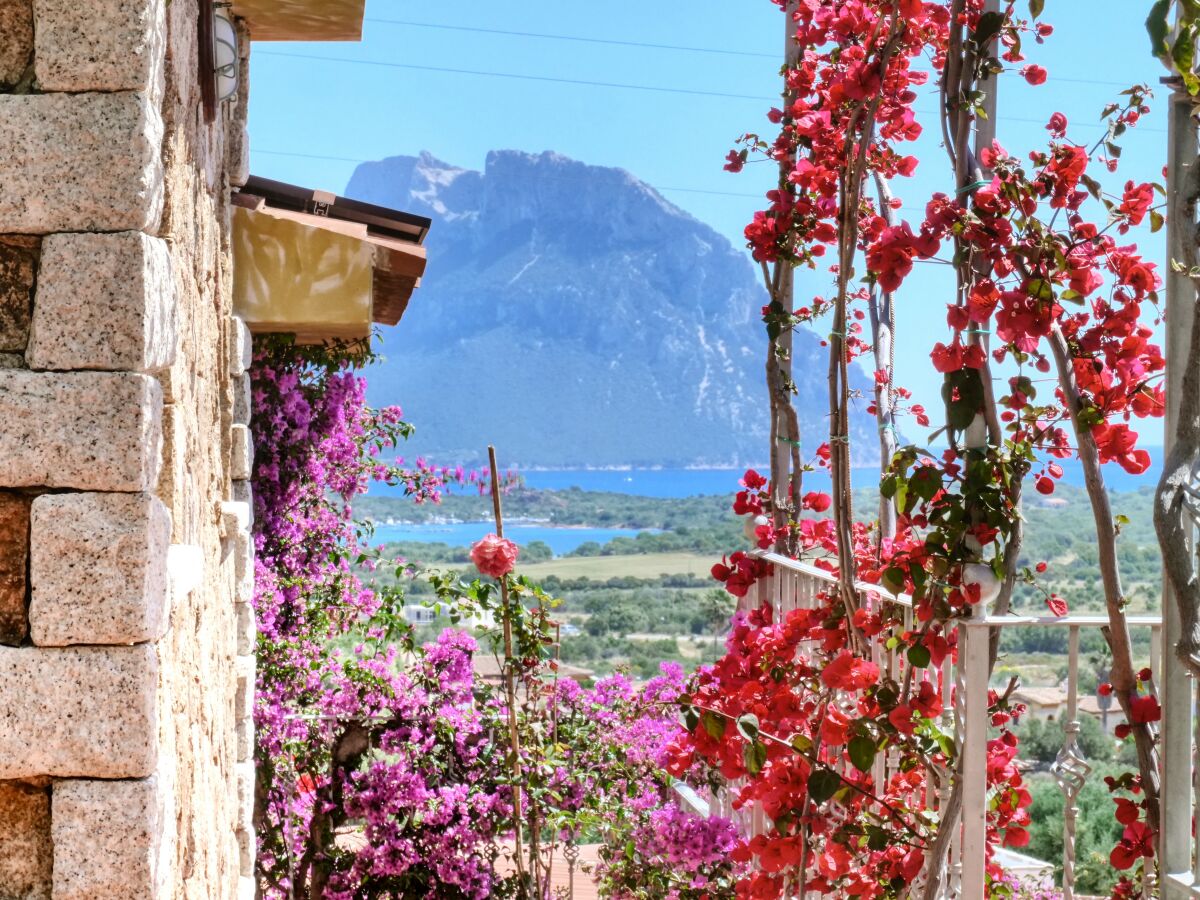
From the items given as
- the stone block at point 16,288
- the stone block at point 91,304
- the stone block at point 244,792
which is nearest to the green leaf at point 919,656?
the stone block at point 91,304

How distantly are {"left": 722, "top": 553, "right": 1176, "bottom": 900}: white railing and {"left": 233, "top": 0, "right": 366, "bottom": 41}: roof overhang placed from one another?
227 centimetres

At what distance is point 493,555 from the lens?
13.4 feet

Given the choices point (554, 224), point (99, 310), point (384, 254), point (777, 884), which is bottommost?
point (777, 884)

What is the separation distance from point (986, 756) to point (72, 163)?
1780 millimetres

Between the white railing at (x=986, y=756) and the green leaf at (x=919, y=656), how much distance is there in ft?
0.24

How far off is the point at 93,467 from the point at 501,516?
111 inches

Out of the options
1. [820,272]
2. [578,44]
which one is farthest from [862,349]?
[578,44]

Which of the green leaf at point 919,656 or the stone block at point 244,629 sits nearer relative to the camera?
the green leaf at point 919,656

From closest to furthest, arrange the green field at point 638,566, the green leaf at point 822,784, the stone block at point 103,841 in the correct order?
the stone block at point 103,841
the green leaf at point 822,784
the green field at point 638,566

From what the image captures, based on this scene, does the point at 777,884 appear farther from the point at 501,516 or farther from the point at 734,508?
the point at 501,516

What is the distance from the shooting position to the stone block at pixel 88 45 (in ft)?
5.31

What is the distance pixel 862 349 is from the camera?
3379mm

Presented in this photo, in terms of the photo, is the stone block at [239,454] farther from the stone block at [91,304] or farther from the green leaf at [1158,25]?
the green leaf at [1158,25]

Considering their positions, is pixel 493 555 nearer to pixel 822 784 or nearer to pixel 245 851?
pixel 245 851
